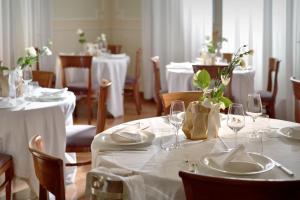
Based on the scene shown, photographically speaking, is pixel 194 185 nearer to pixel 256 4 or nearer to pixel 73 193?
pixel 73 193

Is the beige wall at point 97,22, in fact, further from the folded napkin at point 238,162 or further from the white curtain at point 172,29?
the folded napkin at point 238,162

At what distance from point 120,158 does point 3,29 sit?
463 centimetres

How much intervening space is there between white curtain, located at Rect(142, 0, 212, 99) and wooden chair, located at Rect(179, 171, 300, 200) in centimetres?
534

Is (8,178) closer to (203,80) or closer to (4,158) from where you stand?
(4,158)

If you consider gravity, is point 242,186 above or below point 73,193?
above

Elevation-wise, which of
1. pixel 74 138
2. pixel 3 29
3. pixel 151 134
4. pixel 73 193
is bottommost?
pixel 73 193

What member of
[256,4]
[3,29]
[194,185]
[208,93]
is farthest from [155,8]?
[194,185]

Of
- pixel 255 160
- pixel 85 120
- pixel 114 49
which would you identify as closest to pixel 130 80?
pixel 85 120

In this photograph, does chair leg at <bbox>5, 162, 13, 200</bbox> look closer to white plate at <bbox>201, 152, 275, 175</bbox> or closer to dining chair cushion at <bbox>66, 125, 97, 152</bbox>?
dining chair cushion at <bbox>66, 125, 97, 152</bbox>

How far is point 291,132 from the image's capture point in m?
2.46

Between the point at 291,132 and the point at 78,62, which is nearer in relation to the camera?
the point at 291,132

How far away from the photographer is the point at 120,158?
213 cm

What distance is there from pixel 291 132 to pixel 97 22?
596 centimetres

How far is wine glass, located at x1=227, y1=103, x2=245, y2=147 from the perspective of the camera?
232 centimetres
